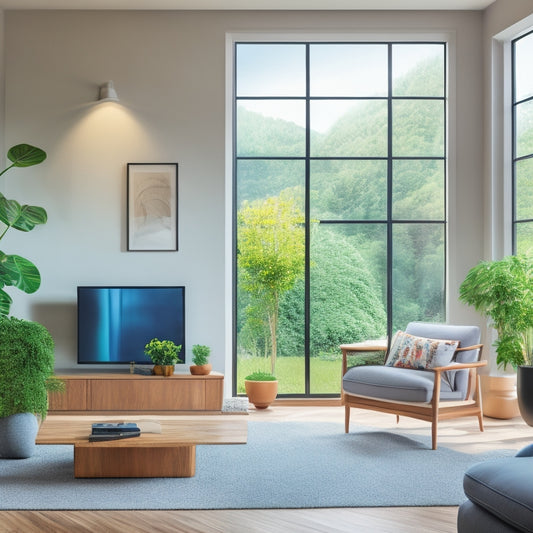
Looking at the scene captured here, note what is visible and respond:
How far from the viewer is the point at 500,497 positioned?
242 cm

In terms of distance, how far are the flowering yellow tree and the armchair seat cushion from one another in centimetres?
145

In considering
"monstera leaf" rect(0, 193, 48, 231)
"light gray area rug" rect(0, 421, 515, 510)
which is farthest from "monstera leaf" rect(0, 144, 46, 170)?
"light gray area rug" rect(0, 421, 515, 510)

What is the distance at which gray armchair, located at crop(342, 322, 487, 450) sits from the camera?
15.6 feet

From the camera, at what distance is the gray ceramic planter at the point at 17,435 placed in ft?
14.4

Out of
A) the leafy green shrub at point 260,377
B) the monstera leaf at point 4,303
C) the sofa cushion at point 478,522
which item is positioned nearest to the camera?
the sofa cushion at point 478,522

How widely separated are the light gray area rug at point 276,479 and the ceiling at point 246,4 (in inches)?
149

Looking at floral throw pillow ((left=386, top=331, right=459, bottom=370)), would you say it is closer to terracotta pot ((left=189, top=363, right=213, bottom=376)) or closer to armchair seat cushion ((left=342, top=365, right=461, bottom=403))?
armchair seat cushion ((left=342, top=365, right=461, bottom=403))

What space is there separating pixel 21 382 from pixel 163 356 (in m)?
1.70

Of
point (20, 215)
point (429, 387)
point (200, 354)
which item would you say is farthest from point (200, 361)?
point (429, 387)

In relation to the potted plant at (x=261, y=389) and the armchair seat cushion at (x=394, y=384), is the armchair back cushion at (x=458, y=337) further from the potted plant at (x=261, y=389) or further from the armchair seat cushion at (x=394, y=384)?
the potted plant at (x=261, y=389)

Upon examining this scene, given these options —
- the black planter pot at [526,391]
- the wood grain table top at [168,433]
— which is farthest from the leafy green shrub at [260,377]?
the black planter pot at [526,391]

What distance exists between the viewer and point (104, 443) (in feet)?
12.8

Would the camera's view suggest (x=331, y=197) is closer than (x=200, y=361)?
No

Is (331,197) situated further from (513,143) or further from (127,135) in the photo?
(127,135)
